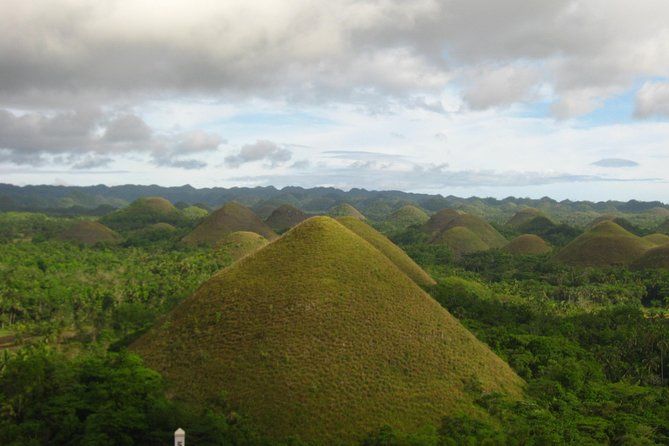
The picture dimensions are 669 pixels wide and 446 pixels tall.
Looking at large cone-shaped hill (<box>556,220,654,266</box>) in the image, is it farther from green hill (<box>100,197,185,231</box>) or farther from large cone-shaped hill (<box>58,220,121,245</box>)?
green hill (<box>100,197,185,231</box>)

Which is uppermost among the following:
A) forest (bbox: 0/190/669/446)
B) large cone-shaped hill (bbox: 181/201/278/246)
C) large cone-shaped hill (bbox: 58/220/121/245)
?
large cone-shaped hill (bbox: 181/201/278/246)

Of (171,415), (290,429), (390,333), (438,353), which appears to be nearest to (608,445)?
(438,353)

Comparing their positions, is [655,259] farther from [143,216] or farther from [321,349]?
[143,216]

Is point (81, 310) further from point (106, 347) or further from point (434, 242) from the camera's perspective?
point (434, 242)

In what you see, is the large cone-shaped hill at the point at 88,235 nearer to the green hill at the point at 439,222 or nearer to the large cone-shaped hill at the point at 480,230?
the large cone-shaped hill at the point at 480,230

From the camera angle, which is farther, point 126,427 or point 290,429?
point 290,429

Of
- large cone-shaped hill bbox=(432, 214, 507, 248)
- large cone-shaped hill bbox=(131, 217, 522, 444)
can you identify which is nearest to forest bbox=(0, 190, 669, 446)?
large cone-shaped hill bbox=(131, 217, 522, 444)

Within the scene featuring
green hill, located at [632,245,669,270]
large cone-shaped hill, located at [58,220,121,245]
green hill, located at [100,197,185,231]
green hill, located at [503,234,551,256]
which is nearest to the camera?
green hill, located at [632,245,669,270]
